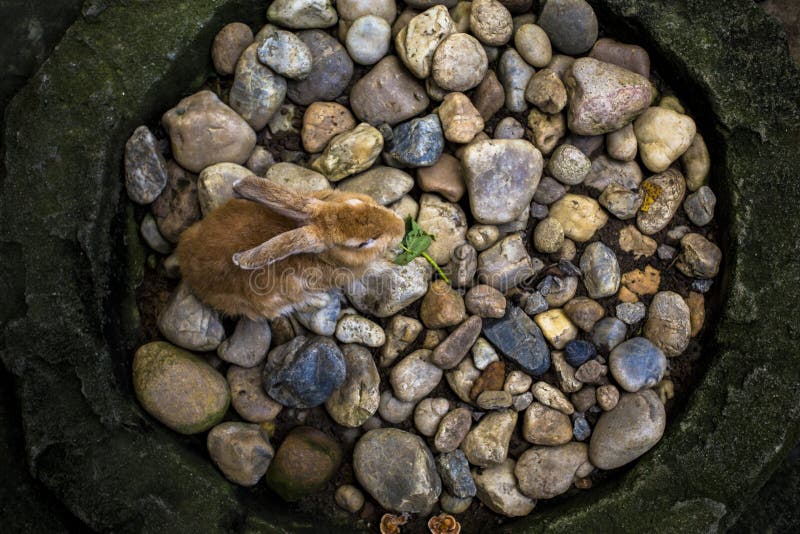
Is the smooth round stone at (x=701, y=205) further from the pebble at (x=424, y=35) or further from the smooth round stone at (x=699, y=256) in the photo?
the pebble at (x=424, y=35)

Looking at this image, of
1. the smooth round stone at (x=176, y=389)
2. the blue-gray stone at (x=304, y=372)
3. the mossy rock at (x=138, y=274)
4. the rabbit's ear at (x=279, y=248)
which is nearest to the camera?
the rabbit's ear at (x=279, y=248)

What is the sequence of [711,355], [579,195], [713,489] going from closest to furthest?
[713,489] < [711,355] < [579,195]

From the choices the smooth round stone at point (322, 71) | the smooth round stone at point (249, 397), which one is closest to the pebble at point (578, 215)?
the smooth round stone at point (322, 71)

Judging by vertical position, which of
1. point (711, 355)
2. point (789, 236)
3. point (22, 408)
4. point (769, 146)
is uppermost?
point (769, 146)

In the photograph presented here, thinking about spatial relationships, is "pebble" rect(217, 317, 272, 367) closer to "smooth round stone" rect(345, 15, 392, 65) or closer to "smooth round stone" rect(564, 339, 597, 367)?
"smooth round stone" rect(345, 15, 392, 65)

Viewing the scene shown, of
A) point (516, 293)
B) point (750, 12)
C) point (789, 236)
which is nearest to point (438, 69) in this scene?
point (516, 293)

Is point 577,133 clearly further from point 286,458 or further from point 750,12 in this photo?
point 286,458

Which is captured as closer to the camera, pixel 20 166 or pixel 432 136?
pixel 20 166
